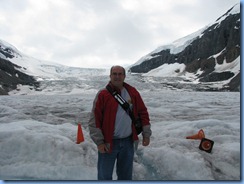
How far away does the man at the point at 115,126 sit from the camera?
3.04m

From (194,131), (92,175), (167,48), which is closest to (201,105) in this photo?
(194,131)

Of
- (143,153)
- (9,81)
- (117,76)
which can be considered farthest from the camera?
(9,81)

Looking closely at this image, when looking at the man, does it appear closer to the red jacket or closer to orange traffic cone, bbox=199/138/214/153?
the red jacket

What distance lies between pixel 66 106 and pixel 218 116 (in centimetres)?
396

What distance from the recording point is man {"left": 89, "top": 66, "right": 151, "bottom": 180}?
3.04 metres

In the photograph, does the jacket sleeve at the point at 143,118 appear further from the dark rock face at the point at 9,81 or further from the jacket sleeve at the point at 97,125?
the dark rock face at the point at 9,81

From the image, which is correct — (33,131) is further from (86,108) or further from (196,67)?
(196,67)

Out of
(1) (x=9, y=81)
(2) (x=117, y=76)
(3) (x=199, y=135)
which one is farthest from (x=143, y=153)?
(1) (x=9, y=81)

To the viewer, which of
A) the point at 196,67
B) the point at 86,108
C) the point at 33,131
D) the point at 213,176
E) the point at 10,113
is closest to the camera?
the point at 213,176

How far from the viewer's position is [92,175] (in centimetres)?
376

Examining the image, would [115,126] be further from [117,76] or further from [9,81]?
[9,81]

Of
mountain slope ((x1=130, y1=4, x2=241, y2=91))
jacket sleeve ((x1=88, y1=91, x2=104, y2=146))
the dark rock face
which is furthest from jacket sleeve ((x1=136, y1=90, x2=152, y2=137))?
mountain slope ((x1=130, y1=4, x2=241, y2=91))

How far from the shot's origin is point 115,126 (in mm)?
3102

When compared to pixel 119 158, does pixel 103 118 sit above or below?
above
